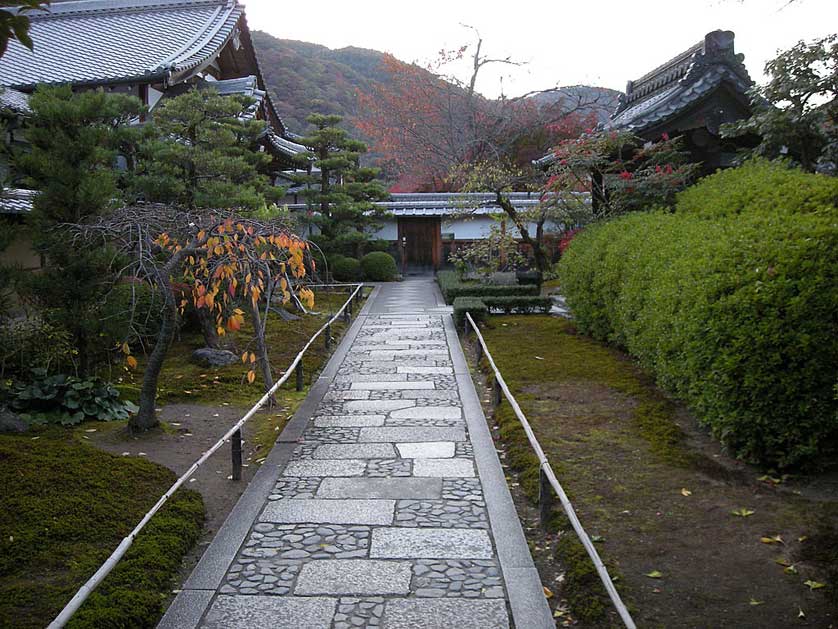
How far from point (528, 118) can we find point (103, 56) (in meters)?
22.1

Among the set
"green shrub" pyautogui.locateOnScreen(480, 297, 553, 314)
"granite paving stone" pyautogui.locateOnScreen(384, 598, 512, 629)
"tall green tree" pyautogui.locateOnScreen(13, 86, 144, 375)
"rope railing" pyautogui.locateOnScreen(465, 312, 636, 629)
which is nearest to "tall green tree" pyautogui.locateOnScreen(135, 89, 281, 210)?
"tall green tree" pyautogui.locateOnScreen(13, 86, 144, 375)

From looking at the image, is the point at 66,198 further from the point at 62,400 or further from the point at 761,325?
the point at 761,325

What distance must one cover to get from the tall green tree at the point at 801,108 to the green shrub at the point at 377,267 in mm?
16401

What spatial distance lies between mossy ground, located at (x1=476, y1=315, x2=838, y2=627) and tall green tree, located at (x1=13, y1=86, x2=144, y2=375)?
5079mm

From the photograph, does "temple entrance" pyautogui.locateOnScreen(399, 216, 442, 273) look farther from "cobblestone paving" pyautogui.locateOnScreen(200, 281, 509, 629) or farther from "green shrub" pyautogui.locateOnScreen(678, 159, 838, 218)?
"cobblestone paving" pyautogui.locateOnScreen(200, 281, 509, 629)

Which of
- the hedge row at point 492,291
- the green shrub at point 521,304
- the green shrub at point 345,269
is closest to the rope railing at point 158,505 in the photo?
the green shrub at point 521,304

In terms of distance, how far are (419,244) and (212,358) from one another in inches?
756

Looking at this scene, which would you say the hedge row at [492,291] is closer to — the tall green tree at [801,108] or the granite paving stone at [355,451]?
the tall green tree at [801,108]

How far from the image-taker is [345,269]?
25.4m

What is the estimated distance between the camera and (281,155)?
76.3 ft

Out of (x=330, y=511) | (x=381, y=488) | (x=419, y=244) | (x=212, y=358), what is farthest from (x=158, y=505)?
(x=419, y=244)

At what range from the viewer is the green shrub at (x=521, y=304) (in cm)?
1655

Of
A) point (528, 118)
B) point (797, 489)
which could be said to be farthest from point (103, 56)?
point (528, 118)

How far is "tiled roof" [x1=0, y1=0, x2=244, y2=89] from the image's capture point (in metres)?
17.2
